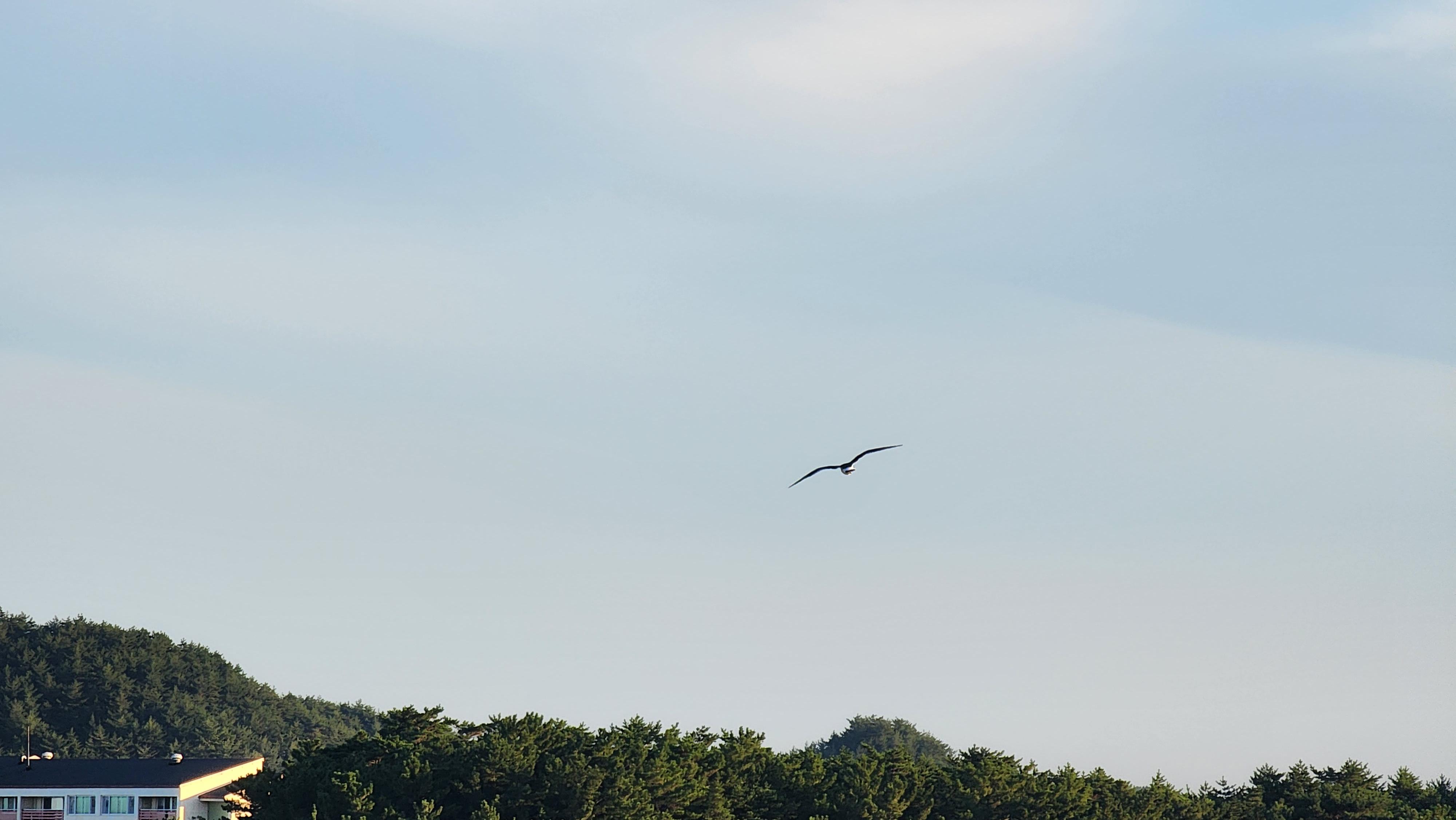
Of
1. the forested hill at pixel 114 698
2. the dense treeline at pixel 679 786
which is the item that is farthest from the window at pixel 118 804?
the forested hill at pixel 114 698

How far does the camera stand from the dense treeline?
71438 millimetres

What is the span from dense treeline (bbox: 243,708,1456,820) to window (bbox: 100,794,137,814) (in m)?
23.8

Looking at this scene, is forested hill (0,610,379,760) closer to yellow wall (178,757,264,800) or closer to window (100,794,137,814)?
yellow wall (178,757,264,800)

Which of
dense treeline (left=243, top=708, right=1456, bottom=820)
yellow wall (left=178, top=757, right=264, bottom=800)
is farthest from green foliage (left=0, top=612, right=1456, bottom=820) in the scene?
yellow wall (left=178, top=757, right=264, bottom=800)

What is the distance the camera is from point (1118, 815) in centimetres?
8262

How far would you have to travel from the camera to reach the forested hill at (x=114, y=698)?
162750mm

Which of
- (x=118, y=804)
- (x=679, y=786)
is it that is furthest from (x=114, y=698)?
(x=679, y=786)

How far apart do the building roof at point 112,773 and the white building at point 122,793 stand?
0.22ft

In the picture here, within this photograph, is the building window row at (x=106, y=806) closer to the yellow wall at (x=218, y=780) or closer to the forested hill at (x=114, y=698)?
the yellow wall at (x=218, y=780)

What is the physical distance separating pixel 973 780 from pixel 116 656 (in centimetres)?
11816

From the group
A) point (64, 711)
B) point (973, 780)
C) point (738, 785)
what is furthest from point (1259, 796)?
point (64, 711)

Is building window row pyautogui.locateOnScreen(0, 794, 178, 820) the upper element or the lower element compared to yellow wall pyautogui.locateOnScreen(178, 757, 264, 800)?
lower

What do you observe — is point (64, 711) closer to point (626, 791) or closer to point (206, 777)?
point (206, 777)

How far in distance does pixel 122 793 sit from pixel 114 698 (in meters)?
77.2
